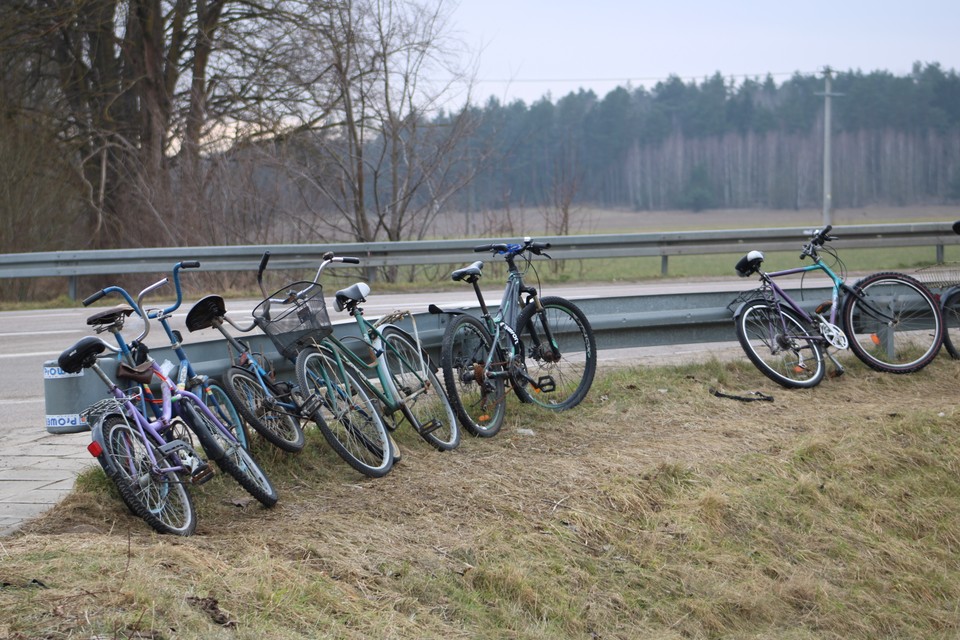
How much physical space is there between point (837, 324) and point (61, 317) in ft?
32.6

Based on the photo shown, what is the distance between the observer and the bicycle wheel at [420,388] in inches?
249

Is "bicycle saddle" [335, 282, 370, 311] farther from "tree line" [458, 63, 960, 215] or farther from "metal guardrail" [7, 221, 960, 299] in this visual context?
"tree line" [458, 63, 960, 215]

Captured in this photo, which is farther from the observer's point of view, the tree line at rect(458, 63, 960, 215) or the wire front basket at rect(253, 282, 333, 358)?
the tree line at rect(458, 63, 960, 215)

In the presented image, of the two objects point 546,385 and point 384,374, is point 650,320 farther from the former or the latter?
point 384,374

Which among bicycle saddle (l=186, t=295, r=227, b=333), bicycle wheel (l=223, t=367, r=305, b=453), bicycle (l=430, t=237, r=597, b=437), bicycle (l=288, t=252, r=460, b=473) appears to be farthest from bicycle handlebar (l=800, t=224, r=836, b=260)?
bicycle saddle (l=186, t=295, r=227, b=333)

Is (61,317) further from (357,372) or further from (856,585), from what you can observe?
(856,585)

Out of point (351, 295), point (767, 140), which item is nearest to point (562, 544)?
point (351, 295)

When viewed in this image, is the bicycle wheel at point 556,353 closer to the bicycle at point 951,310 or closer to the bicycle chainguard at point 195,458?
the bicycle chainguard at point 195,458

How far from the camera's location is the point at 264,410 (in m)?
5.61

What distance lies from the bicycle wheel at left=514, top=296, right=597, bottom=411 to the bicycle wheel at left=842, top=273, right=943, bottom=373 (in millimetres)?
2349

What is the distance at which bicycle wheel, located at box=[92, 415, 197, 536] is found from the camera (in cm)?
444

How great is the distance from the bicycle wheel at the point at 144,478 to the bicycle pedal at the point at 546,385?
121 inches

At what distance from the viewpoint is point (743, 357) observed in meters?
8.80

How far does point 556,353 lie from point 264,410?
8.23 ft
